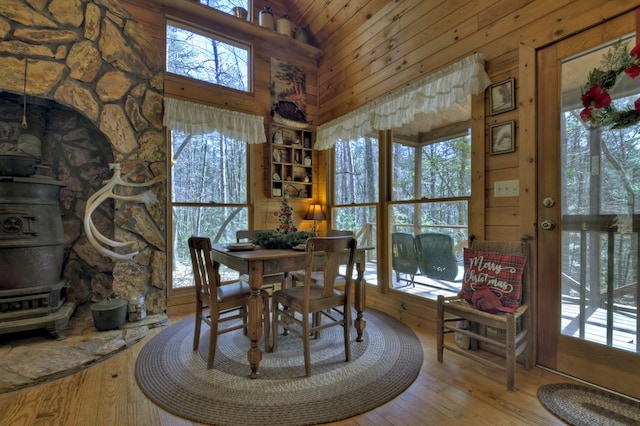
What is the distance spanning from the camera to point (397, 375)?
195 centimetres

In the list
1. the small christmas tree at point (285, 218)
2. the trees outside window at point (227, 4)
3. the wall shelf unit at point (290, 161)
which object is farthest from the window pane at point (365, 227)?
the trees outside window at point (227, 4)

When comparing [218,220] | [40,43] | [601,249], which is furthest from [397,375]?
[40,43]

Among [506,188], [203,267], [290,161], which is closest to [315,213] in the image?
[290,161]

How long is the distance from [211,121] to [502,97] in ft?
9.41

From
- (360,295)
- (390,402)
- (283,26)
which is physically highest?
(283,26)

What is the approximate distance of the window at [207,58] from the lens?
10.8 ft

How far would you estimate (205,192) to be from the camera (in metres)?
3.49

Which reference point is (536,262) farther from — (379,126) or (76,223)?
(76,223)

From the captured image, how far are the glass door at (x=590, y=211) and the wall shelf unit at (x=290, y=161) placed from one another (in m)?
2.74

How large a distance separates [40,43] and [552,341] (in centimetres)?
469

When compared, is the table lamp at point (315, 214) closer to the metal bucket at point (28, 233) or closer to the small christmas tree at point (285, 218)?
the small christmas tree at point (285, 218)

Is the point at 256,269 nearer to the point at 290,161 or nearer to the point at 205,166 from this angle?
the point at 205,166

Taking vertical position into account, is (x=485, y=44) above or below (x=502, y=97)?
above

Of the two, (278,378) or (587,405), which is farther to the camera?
(278,378)
